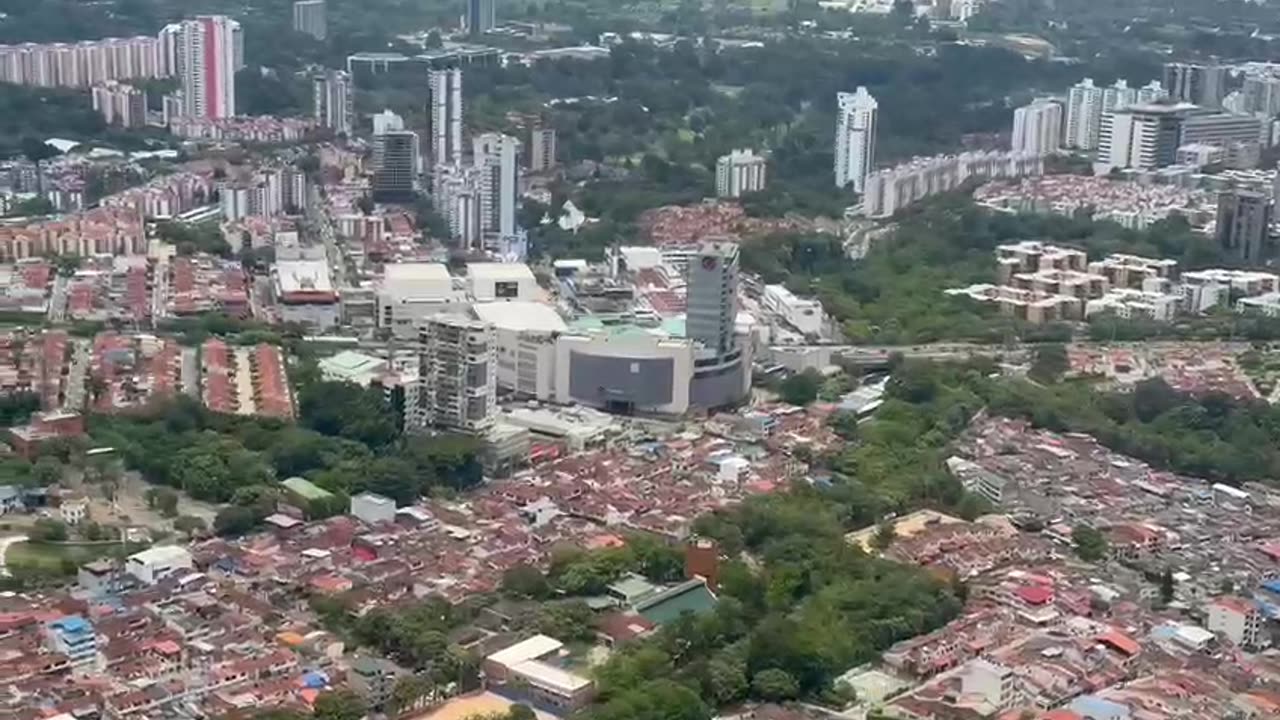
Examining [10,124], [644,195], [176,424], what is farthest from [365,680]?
[10,124]

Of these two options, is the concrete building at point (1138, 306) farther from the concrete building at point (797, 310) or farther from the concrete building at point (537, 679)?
the concrete building at point (537, 679)

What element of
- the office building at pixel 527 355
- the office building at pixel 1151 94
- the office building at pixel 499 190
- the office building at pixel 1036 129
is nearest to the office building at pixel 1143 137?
the office building at pixel 1151 94

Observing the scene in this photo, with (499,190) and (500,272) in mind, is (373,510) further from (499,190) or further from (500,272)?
(499,190)

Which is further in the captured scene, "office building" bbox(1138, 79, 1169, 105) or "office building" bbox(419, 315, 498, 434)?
"office building" bbox(1138, 79, 1169, 105)

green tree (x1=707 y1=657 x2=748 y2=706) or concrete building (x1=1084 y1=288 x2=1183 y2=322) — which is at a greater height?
concrete building (x1=1084 y1=288 x2=1183 y2=322)

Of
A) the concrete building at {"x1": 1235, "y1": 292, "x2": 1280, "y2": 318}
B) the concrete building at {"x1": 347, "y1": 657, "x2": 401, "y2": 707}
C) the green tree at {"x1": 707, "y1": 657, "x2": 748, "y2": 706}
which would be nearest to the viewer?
the concrete building at {"x1": 347, "y1": 657, "x2": 401, "y2": 707}

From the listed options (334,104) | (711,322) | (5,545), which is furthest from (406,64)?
(5,545)

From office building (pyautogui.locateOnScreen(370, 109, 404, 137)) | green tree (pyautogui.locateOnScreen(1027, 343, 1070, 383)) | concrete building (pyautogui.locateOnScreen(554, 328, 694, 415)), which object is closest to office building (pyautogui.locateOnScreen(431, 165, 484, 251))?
office building (pyautogui.locateOnScreen(370, 109, 404, 137))

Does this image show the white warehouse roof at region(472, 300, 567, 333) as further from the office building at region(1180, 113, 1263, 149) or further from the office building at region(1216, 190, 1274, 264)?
the office building at region(1180, 113, 1263, 149)
